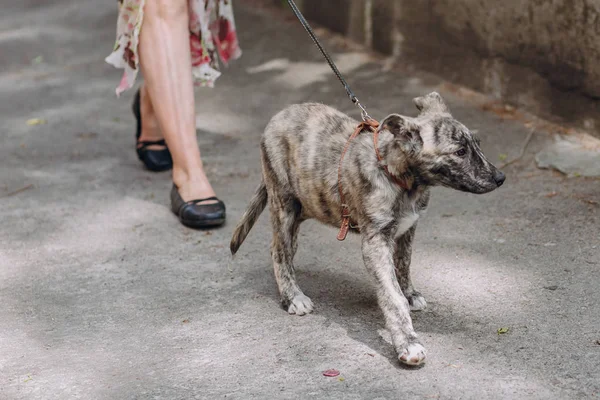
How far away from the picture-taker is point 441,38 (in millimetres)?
6387

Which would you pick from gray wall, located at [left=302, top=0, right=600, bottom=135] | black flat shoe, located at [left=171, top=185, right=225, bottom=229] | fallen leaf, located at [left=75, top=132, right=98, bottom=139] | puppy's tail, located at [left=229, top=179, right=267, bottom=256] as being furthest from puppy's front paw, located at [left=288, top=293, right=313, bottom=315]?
fallen leaf, located at [left=75, top=132, right=98, bottom=139]

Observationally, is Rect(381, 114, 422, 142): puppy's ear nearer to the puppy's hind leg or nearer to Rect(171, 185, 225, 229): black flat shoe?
the puppy's hind leg

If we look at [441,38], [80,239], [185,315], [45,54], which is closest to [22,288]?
[80,239]

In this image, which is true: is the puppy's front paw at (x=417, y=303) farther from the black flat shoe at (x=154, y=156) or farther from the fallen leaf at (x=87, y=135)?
the fallen leaf at (x=87, y=135)

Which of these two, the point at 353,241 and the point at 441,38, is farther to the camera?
the point at 441,38

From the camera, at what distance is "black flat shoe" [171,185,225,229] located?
4.49 metres

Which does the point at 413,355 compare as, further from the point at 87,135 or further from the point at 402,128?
the point at 87,135

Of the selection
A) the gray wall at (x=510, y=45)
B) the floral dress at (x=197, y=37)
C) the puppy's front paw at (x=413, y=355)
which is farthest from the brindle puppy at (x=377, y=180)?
the gray wall at (x=510, y=45)

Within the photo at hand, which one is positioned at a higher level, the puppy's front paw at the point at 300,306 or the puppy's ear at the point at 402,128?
the puppy's ear at the point at 402,128

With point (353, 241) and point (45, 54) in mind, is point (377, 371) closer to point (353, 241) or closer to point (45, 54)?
point (353, 241)

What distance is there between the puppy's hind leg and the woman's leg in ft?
3.42

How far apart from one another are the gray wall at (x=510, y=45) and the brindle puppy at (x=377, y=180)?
219 centimetres

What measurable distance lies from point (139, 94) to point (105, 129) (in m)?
0.94

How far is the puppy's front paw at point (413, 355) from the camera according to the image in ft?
9.73
